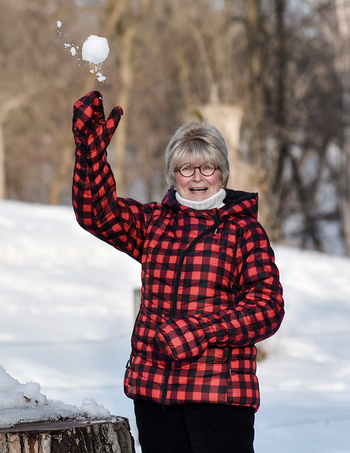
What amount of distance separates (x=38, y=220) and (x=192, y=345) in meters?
11.2

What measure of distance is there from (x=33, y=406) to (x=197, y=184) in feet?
3.11

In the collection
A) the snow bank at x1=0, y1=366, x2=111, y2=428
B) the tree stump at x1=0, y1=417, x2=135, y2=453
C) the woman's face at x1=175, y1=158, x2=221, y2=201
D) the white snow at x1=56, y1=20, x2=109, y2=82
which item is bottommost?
the tree stump at x1=0, y1=417, x2=135, y2=453

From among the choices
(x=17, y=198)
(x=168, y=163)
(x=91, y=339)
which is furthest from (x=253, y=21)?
(x=17, y=198)

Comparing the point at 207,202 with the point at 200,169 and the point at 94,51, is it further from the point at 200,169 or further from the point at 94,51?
the point at 94,51

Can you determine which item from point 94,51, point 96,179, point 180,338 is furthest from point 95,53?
point 180,338

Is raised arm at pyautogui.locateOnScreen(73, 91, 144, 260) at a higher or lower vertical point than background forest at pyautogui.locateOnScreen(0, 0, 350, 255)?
lower


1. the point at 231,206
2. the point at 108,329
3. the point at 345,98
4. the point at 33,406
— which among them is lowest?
the point at 33,406

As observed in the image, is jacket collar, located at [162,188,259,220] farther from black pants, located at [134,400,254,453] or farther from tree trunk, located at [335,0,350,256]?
tree trunk, located at [335,0,350,256]

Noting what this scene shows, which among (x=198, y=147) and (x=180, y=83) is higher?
(x=180, y=83)

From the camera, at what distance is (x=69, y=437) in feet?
7.00

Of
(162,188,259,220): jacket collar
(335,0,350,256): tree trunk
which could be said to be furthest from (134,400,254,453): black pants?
(335,0,350,256): tree trunk

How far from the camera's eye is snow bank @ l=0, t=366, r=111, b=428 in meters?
2.27

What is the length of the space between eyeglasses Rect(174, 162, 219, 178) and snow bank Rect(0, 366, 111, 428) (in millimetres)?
863

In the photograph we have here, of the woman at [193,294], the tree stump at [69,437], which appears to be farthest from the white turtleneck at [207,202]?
the tree stump at [69,437]
